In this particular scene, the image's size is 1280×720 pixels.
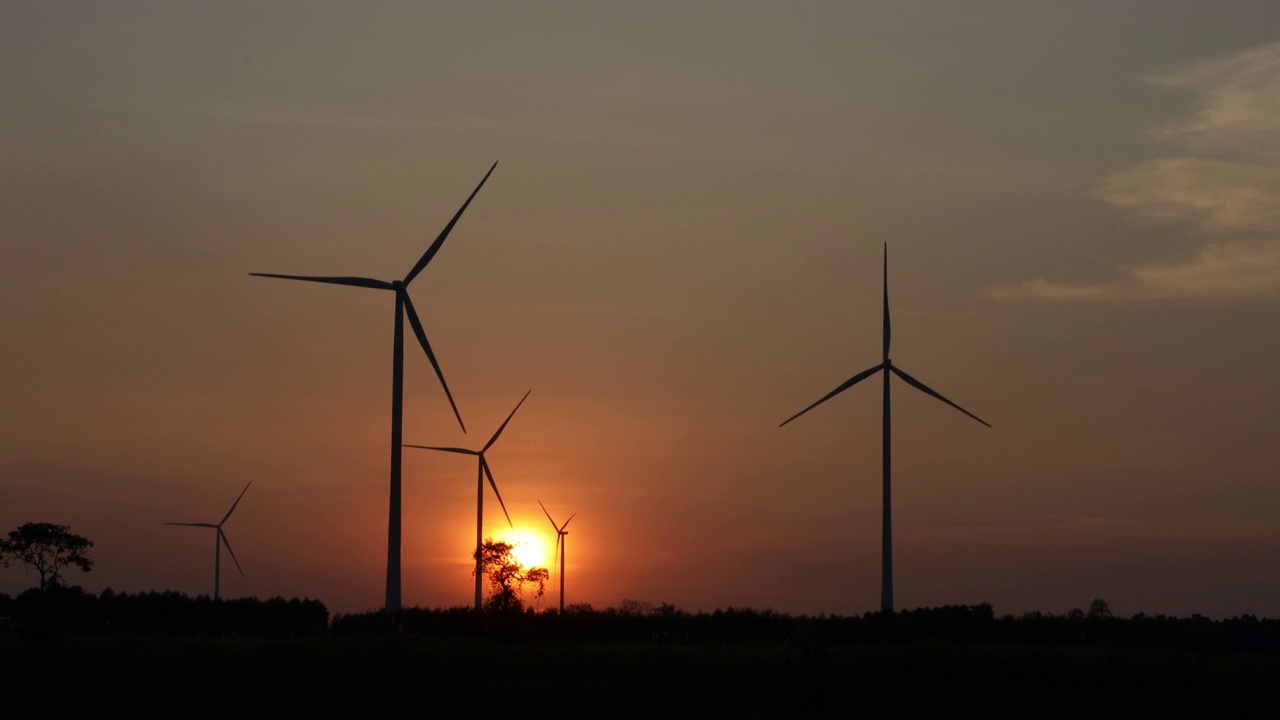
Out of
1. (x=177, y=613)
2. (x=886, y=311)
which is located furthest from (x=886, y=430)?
(x=177, y=613)

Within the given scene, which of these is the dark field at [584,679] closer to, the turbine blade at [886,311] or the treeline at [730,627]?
the treeline at [730,627]

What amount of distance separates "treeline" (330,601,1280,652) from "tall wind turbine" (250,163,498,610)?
5.35 metres

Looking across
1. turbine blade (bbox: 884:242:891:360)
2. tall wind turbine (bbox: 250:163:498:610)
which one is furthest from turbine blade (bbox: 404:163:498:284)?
turbine blade (bbox: 884:242:891:360)

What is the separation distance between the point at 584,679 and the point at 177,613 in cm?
7022

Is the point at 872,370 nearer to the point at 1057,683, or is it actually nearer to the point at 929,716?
the point at 1057,683

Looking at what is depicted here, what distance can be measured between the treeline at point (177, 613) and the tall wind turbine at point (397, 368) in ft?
102

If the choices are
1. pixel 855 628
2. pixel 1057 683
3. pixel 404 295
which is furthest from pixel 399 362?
pixel 1057 683

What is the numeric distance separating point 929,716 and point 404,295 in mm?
41861

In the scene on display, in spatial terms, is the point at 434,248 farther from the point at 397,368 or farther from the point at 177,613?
the point at 177,613

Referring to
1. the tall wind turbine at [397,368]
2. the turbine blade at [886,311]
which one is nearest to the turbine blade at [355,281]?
the tall wind turbine at [397,368]

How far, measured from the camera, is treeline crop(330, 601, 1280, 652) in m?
97.4

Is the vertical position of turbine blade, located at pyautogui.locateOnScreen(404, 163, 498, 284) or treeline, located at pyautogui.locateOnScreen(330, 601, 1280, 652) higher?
turbine blade, located at pyautogui.locateOnScreen(404, 163, 498, 284)

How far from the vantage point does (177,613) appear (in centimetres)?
13662

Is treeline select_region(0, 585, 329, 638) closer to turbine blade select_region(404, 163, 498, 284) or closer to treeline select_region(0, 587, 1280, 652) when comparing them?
treeline select_region(0, 587, 1280, 652)
